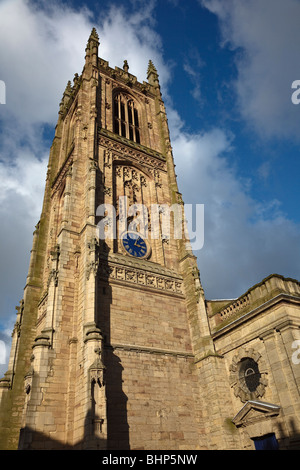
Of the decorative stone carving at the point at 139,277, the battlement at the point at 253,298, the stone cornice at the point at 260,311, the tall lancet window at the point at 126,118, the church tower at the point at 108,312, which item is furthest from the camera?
the tall lancet window at the point at 126,118

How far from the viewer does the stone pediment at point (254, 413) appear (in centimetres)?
1455

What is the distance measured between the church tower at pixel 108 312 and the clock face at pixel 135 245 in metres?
0.09

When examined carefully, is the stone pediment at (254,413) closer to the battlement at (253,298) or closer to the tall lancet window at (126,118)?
the battlement at (253,298)

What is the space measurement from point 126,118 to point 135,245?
14187mm

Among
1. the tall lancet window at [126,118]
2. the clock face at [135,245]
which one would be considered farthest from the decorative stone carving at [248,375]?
the tall lancet window at [126,118]

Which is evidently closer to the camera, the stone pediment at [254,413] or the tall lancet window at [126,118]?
the stone pediment at [254,413]

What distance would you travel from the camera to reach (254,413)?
15.5 m

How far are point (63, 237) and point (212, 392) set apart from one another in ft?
36.9

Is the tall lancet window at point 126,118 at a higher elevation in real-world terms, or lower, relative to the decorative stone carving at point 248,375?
higher

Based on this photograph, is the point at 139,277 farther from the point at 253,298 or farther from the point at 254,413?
the point at 254,413

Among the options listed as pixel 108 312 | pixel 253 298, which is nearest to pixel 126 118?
pixel 108 312

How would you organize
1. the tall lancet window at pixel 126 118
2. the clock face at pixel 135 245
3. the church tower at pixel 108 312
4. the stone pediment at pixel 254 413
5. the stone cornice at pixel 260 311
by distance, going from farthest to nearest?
the tall lancet window at pixel 126 118 < the clock face at pixel 135 245 < the stone cornice at pixel 260 311 < the church tower at pixel 108 312 < the stone pediment at pixel 254 413

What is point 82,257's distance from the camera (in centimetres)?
1894

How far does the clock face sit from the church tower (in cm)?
9
